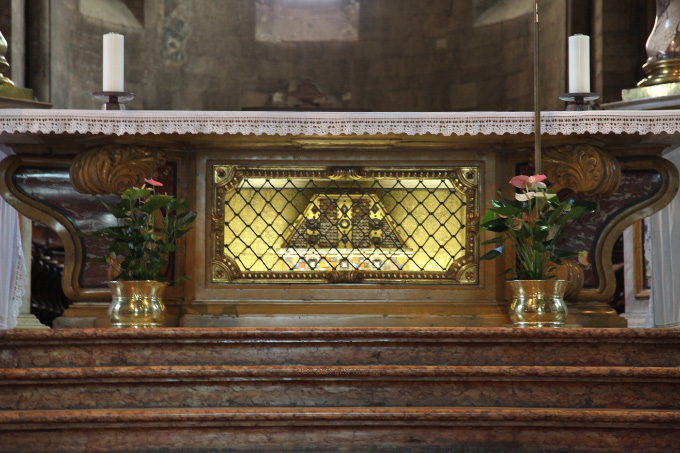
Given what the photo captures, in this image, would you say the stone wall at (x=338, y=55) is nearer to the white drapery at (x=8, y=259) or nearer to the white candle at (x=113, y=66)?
the white drapery at (x=8, y=259)

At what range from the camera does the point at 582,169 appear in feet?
13.9

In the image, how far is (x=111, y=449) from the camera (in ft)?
10.4

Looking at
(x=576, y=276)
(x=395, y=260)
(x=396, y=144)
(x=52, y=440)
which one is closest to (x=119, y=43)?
(x=396, y=144)

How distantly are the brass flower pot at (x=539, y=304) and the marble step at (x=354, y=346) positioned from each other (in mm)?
305

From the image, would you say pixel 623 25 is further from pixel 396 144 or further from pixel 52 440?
pixel 52 440

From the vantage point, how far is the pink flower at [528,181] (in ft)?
12.5

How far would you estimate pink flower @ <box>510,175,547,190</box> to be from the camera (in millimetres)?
3807

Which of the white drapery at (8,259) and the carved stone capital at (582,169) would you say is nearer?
the carved stone capital at (582,169)

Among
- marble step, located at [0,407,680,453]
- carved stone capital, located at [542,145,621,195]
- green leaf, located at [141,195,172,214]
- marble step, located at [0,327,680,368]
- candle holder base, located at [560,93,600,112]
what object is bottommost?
marble step, located at [0,407,680,453]

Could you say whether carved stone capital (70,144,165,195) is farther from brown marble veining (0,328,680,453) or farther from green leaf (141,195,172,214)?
brown marble veining (0,328,680,453)

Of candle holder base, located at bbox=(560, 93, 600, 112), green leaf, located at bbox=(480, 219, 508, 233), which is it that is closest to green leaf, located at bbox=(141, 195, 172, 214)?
green leaf, located at bbox=(480, 219, 508, 233)

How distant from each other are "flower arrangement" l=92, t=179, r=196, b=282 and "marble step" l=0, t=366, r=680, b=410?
0.69m

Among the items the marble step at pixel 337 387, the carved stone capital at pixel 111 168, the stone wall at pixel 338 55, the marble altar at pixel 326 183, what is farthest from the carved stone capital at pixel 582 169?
the stone wall at pixel 338 55

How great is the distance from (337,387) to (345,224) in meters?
1.30
